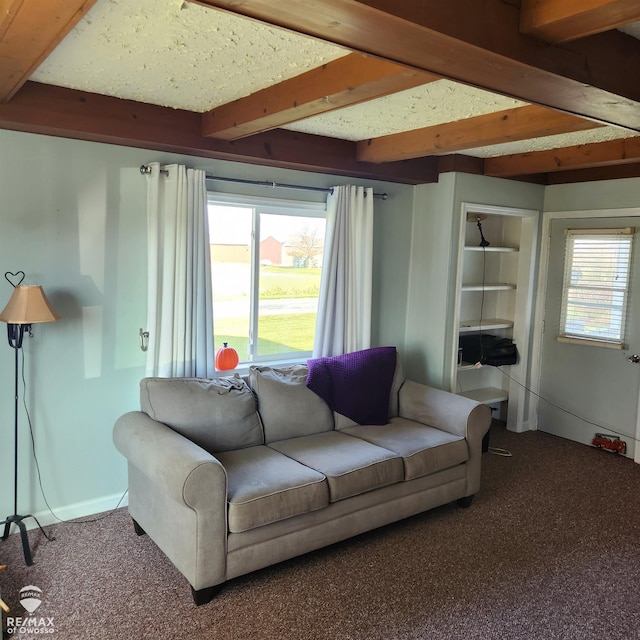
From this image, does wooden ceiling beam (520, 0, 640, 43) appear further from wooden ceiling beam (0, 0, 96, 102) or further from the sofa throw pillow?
the sofa throw pillow

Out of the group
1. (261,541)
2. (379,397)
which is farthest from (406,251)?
(261,541)

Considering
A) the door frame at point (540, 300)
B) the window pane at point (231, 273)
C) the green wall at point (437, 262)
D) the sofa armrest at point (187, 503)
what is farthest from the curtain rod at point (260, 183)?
the door frame at point (540, 300)

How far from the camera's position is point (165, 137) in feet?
10.2

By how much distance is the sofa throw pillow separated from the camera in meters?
3.69

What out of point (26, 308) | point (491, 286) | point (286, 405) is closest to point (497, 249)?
point (491, 286)

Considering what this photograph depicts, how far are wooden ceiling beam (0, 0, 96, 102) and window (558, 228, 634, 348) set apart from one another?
4.23 meters

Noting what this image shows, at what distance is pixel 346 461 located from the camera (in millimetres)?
3061

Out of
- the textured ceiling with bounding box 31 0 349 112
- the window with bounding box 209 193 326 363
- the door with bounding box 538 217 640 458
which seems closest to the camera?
the textured ceiling with bounding box 31 0 349 112

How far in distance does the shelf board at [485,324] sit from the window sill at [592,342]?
46cm

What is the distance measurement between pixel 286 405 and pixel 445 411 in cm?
105

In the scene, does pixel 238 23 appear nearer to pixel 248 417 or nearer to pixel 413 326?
pixel 248 417

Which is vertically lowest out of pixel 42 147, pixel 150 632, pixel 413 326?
pixel 150 632

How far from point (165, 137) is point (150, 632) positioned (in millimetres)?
2435

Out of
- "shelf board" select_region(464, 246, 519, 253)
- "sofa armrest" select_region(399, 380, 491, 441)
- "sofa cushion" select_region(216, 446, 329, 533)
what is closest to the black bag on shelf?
"shelf board" select_region(464, 246, 519, 253)
